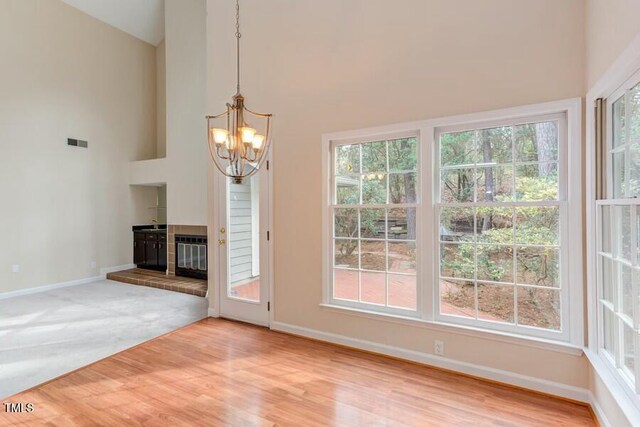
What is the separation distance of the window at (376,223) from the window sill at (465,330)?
9 centimetres

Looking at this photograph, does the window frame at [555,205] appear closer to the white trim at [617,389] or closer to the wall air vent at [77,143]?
the white trim at [617,389]

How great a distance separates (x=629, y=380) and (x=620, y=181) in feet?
3.74

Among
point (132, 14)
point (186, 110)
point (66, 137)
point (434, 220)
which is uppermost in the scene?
point (132, 14)

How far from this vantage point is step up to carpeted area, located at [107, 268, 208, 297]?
18.2 ft

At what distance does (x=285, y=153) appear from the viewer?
364 centimetres

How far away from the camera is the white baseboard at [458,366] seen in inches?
92.6

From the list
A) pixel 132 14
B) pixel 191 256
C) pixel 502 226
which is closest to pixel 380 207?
pixel 502 226

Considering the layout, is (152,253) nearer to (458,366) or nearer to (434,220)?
(434,220)

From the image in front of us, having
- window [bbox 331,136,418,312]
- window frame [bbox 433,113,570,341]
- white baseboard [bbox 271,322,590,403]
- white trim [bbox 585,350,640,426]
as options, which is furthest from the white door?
white trim [bbox 585,350,640,426]

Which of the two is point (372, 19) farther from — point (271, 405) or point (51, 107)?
point (51, 107)

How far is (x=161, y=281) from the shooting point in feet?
19.5

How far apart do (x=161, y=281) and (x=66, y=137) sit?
3204mm

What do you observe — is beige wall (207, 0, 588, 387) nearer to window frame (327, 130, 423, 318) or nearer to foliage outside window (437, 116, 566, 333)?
window frame (327, 130, 423, 318)

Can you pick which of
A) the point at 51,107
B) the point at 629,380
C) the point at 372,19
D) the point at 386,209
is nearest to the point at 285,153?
the point at 386,209
